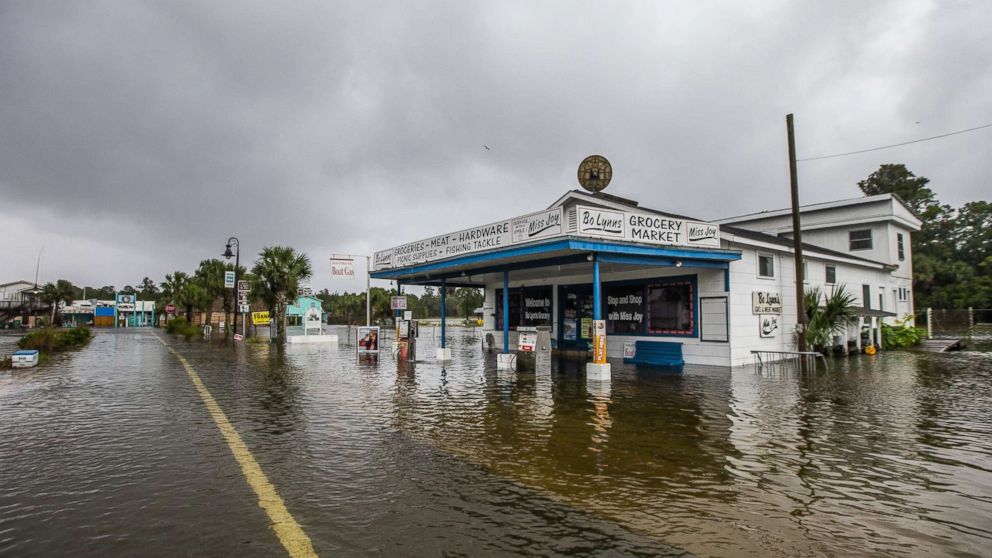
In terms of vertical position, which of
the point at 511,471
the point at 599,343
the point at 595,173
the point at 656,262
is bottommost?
the point at 511,471

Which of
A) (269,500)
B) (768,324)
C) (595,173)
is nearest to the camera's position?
(269,500)

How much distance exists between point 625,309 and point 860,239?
20493 millimetres

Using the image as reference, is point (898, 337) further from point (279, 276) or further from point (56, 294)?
point (56, 294)

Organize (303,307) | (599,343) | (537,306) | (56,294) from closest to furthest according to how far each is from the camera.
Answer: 1. (599,343)
2. (537,306)
3. (303,307)
4. (56,294)

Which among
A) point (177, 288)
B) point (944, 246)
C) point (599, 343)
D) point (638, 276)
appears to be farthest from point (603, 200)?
point (177, 288)

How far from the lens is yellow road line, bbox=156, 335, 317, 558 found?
13.3ft

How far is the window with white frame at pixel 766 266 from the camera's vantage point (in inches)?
763

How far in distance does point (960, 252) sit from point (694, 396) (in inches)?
2249

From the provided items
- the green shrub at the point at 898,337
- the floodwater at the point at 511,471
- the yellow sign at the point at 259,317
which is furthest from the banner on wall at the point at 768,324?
the yellow sign at the point at 259,317

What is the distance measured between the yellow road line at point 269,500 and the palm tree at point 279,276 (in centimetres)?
2726

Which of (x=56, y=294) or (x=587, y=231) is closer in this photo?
(x=587, y=231)

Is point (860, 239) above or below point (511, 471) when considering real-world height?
above

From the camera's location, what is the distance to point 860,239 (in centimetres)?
3162

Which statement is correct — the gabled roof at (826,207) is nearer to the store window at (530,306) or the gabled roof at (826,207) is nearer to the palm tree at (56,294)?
the store window at (530,306)
